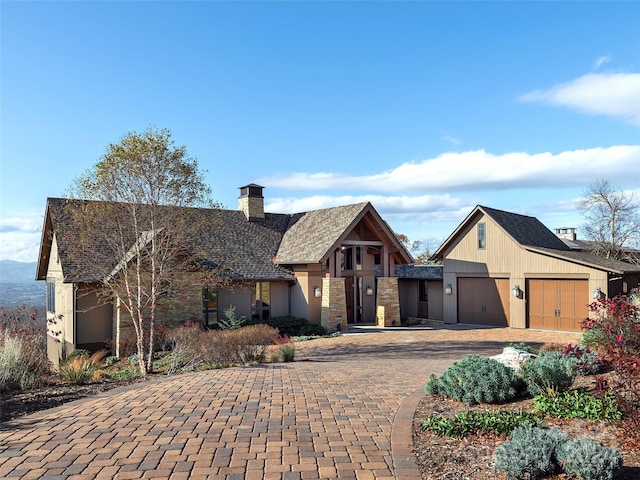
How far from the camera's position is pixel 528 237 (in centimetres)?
2458

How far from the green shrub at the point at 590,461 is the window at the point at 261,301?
1921 cm

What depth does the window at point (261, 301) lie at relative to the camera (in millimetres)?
23547

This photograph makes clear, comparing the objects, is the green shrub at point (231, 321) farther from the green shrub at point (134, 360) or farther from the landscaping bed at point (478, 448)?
the landscaping bed at point (478, 448)

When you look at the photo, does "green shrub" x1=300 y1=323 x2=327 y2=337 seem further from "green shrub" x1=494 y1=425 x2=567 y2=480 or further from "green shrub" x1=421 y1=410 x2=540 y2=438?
"green shrub" x1=494 y1=425 x2=567 y2=480

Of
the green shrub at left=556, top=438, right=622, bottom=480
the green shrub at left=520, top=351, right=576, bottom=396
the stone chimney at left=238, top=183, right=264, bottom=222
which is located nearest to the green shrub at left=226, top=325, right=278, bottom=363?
the green shrub at left=520, top=351, right=576, bottom=396

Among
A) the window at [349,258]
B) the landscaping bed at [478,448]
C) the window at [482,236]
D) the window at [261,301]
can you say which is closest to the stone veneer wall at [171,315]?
the window at [261,301]


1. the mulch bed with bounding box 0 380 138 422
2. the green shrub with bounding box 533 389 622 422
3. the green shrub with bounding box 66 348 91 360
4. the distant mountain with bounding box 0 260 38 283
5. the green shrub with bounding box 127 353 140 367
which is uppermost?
the distant mountain with bounding box 0 260 38 283

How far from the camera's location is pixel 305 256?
2345cm

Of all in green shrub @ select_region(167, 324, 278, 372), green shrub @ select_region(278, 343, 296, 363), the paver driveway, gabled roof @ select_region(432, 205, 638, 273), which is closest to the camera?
the paver driveway

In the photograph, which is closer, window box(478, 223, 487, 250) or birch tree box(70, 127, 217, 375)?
birch tree box(70, 127, 217, 375)

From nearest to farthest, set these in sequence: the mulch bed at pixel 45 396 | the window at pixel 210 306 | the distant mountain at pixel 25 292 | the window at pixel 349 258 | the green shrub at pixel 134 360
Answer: the mulch bed at pixel 45 396, the green shrub at pixel 134 360, the window at pixel 210 306, the window at pixel 349 258, the distant mountain at pixel 25 292

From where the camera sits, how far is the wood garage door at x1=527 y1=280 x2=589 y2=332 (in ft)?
68.6

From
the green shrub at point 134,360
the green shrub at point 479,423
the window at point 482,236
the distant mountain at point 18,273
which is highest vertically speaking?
the window at point 482,236

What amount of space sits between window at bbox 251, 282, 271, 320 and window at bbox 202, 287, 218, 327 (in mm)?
1942
